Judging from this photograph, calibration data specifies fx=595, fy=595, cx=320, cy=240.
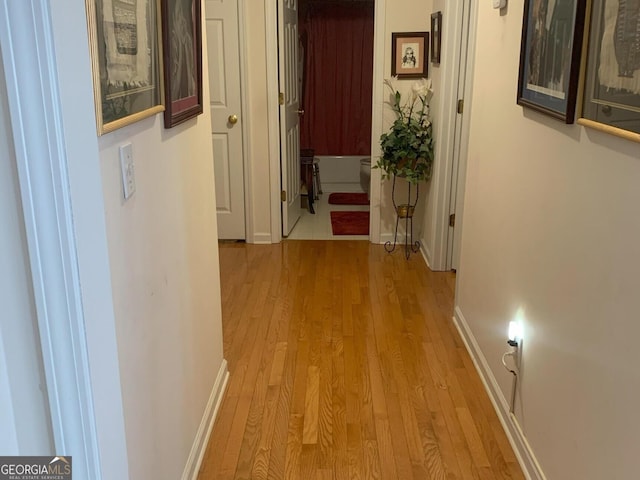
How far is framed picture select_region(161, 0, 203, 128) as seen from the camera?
5.52 ft

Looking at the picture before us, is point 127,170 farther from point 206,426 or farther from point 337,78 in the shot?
point 337,78

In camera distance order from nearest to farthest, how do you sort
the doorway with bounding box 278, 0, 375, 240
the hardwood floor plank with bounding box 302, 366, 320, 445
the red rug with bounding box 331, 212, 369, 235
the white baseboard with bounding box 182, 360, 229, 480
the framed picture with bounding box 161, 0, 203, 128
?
the framed picture with bounding box 161, 0, 203, 128, the white baseboard with bounding box 182, 360, 229, 480, the hardwood floor plank with bounding box 302, 366, 320, 445, the red rug with bounding box 331, 212, 369, 235, the doorway with bounding box 278, 0, 375, 240

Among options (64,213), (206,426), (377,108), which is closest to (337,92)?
(377,108)

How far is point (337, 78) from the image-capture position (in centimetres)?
677

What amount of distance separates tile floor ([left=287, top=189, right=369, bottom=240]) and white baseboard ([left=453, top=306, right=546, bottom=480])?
1863 mm

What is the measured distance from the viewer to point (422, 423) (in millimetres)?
2404

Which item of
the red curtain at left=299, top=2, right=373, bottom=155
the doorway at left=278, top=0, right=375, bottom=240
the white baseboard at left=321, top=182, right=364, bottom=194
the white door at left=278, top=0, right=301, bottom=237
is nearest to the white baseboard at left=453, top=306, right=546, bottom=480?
the white door at left=278, top=0, right=301, bottom=237

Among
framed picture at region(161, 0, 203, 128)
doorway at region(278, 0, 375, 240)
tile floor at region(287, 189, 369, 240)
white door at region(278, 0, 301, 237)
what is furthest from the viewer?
doorway at region(278, 0, 375, 240)

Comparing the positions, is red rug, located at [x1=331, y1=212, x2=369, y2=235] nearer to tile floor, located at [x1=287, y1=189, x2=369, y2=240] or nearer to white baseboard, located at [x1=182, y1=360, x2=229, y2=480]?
tile floor, located at [x1=287, y1=189, x2=369, y2=240]

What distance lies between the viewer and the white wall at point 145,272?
35.3 inches

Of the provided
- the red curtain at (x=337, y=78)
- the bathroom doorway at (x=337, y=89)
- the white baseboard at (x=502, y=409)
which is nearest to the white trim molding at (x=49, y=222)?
the white baseboard at (x=502, y=409)

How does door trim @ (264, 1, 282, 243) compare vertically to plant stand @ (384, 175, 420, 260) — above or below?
above

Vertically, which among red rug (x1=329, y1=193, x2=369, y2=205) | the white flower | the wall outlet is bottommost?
red rug (x1=329, y1=193, x2=369, y2=205)

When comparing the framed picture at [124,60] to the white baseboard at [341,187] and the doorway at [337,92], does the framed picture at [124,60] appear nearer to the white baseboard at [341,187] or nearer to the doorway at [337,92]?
the doorway at [337,92]
